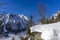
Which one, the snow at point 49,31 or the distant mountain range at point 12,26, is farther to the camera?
the distant mountain range at point 12,26

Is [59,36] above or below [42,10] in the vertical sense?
→ below

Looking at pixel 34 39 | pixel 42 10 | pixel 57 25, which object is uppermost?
pixel 42 10

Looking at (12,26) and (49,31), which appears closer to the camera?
(49,31)

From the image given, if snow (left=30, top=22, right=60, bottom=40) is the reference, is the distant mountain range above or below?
above

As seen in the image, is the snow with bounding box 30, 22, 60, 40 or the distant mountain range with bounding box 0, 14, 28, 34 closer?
the snow with bounding box 30, 22, 60, 40

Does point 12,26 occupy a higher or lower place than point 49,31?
higher

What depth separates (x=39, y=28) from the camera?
373 centimetres

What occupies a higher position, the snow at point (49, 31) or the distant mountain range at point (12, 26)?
the distant mountain range at point (12, 26)

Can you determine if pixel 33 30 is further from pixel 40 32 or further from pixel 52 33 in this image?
pixel 52 33

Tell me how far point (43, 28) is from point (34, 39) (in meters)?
0.31

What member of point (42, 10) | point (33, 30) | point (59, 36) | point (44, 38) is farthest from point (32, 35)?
point (42, 10)

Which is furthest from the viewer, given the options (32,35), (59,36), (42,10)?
(42,10)

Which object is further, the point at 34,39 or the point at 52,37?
the point at 34,39

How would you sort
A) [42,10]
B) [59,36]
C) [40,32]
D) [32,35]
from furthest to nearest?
[42,10] → [32,35] → [40,32] → [59,36]
